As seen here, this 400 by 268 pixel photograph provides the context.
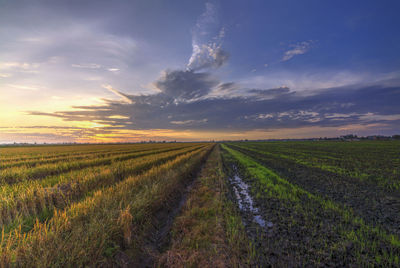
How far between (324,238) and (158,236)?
198 inches

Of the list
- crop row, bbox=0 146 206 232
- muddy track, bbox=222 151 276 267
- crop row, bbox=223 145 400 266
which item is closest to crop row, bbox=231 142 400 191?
crop row, bbox=223 145 400 266

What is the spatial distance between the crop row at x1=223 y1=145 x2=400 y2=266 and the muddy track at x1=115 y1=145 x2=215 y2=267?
9.30ft

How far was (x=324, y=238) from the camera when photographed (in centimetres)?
443

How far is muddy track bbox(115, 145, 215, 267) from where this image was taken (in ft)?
11.9

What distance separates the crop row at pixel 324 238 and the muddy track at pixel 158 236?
2834 millimetres

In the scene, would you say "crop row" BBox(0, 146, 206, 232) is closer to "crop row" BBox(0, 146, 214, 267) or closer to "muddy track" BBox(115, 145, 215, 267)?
"crop row" BBox(0, 146, 214, 267)

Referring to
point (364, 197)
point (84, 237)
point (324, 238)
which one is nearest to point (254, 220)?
point (324, 238)

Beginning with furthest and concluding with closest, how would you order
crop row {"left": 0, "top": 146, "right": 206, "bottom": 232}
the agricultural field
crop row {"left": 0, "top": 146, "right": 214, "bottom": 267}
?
crop row {"left": 0, "top": 146, "right": 206, "bottom": 232}
the agricultural field
crop row {"left": 0, "top": 146, "right": 214, "bottom": 267}

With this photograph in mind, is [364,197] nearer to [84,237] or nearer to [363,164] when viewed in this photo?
[84,237]

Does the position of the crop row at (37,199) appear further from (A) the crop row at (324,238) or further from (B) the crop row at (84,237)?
(A) the crop row at (324,238)

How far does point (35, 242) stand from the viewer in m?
2.85

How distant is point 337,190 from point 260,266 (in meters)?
8.60

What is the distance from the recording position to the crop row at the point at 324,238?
367cm

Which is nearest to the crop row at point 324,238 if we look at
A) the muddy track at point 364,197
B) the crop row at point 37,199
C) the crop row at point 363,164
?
the muddy track at point 364,197
